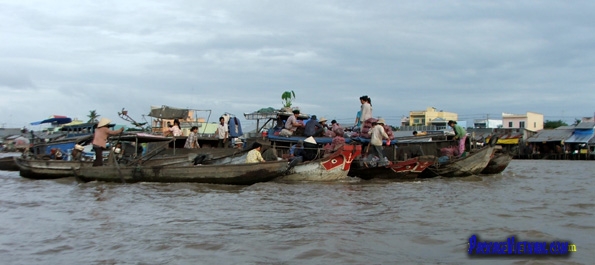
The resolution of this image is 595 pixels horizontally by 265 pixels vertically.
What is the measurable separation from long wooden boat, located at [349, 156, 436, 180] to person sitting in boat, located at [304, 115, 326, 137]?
4.47 feet

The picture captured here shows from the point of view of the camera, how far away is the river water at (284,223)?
17.1ft

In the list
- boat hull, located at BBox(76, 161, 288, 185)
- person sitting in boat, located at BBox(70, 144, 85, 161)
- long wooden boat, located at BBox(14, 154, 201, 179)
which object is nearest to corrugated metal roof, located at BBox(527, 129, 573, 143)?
boat hull, located at BBox(76, 161, 288, 185)

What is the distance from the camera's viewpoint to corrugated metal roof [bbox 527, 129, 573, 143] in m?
37.5

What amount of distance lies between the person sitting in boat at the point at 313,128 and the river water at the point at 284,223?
2239 millimetres

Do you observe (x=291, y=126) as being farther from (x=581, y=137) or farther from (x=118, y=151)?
(x=581, y=137)

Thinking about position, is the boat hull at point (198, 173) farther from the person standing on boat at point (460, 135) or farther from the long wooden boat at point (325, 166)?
the person standing on boat at point (460, 135)

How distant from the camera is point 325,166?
1162 centimetres

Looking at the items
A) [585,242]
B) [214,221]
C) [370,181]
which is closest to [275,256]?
[214,221]

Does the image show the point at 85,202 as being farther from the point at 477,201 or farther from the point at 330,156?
the point at 477,201

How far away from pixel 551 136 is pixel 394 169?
1201 inches

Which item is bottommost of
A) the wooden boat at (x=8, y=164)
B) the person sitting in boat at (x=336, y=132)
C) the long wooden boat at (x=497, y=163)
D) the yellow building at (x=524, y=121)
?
the wooden boat at (x=8, y=164)

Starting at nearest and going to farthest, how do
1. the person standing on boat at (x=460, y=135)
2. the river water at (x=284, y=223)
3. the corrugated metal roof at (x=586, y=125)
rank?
the river water at (x=284, y=223)
the person standing on boat at (x=460, y=135)
the corrugated metal roof at (x=586, y=125)

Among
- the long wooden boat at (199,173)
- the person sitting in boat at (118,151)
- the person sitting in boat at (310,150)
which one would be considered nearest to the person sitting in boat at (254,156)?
the long wooden boat at (199,173)

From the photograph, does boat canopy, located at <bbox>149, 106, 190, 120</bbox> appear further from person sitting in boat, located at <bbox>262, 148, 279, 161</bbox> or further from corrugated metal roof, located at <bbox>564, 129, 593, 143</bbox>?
corrugated metal roof, located at <bbox>564, 129, 593, 143</bbox>
